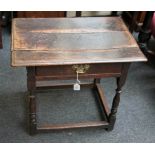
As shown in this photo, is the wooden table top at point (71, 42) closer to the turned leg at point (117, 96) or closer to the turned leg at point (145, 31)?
the turned leg at point (117, 96)

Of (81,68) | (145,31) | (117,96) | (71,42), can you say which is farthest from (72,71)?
Result: (145,31)

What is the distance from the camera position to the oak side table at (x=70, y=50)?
1.10 m

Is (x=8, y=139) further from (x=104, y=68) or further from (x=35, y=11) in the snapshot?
(x=35, y=11)

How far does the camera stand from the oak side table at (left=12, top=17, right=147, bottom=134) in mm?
1104

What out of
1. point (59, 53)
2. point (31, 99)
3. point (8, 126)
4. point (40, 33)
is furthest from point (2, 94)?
point (59, 53)

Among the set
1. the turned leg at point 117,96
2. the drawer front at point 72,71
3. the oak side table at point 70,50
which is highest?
the oak side table at point 70,50

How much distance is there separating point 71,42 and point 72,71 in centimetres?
16

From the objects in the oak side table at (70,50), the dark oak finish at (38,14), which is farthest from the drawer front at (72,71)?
the dark oak finish at (38,14)

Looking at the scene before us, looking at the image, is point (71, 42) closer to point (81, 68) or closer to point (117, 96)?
point (81, 68)

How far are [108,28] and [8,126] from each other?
79cm

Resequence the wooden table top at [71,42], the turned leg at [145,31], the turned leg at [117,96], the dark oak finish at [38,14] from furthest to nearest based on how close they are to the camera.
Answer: the dark oak finish at [38,14], the turned leg at [145,31], the turned leg at [117,96], the wooden table top at [71,42]

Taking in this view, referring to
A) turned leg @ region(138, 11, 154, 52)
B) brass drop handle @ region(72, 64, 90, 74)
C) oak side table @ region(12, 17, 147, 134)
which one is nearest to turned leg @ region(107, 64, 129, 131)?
oak side table @ region(12, 17, 147, 134)
